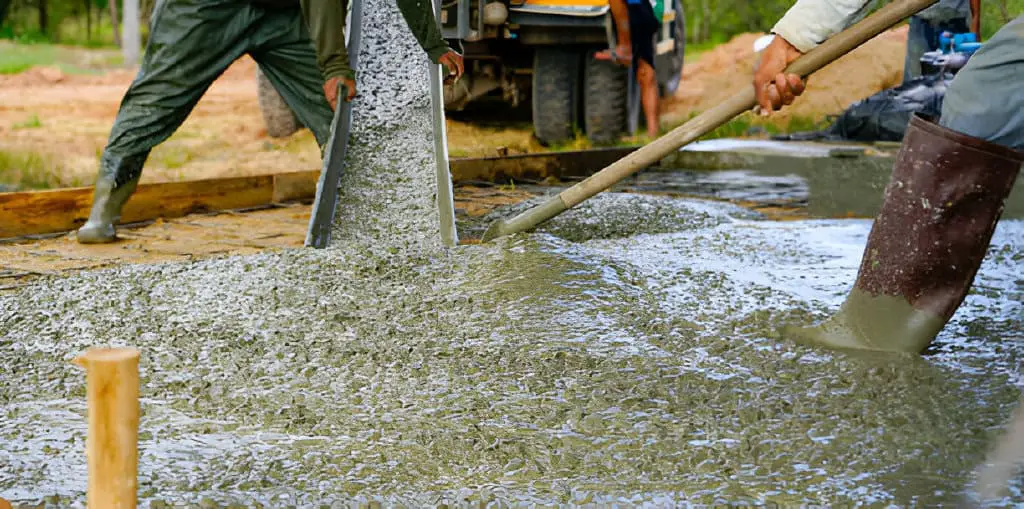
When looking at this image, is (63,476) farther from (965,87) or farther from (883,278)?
(965,87)

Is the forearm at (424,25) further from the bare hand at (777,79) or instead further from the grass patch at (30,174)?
the grass patch at (30,174)

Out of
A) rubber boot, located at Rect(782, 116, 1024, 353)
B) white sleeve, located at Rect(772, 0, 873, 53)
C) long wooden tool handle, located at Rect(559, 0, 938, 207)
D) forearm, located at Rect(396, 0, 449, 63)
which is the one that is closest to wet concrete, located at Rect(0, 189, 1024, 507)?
rubber boot, located at Rect(782, 116, 1024, 353)

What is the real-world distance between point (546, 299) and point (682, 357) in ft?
1.40

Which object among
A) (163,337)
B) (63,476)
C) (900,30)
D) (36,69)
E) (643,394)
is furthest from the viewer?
(36,69)

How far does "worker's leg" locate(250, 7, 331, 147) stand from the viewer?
3891 millimetres

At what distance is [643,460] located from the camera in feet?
5.71

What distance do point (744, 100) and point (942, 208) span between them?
1.78 feet

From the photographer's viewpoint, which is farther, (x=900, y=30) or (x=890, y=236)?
(x=900, y=30)

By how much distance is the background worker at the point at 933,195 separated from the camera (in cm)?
214

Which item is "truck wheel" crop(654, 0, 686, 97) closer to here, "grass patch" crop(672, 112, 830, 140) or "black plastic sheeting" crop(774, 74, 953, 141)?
"grass patch" crop(672, 112, 830, 140)

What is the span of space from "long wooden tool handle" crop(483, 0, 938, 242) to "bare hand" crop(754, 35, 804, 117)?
2 cm

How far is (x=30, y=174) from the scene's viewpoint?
5809 mm

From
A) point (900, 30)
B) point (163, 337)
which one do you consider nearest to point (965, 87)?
point (163, 337)

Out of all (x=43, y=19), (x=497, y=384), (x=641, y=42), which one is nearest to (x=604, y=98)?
(x=641, y=42)
